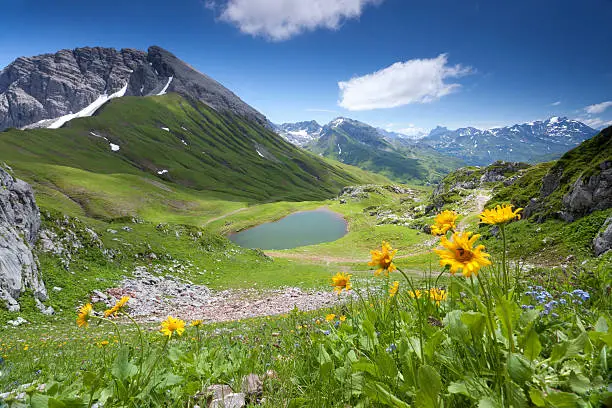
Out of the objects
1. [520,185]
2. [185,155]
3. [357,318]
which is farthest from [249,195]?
[357,318]

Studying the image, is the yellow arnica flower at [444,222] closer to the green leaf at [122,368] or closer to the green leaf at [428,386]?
the green leaf at [428,386]

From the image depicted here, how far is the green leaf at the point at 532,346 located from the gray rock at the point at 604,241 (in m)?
21.4

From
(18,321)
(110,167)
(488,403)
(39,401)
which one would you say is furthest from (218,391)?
(110,167)

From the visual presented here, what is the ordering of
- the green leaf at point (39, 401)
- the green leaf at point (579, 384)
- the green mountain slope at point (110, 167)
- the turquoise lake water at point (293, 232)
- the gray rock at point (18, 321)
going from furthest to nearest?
the green mountain slope at point (110, 167)
the turquoise lake water at point (293, 232)
the gray rock at point (18, 321)
the green leaf at point (39, 401)
the green leaf at point (579, 384)

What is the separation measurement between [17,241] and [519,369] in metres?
24.4

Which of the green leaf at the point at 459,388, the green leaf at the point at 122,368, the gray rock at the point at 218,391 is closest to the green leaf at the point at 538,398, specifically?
the green leaf at the point at 459,388

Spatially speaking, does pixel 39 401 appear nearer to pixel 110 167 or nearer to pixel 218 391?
pixel 218 391

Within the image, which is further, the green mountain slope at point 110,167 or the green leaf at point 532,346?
the green mountain slope at point 110,167

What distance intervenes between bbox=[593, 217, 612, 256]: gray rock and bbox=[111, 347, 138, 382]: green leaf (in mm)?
22836

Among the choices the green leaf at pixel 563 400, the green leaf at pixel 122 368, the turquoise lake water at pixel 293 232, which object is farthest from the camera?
the turquoise lake water at pixel 293 232

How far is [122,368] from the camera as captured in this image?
275cm

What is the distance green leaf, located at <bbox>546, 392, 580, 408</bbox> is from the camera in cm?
132

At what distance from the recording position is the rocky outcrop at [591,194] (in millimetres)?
23172

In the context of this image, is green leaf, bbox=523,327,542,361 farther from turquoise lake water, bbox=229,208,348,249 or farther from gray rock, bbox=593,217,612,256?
turquoise lake water, bbox=229,208,348,249
